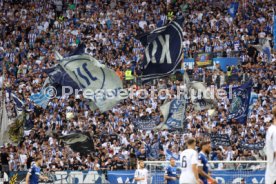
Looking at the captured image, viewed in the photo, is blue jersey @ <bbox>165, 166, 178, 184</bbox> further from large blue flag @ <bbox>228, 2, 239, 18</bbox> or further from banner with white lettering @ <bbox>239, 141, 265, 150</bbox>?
large blue flag @ <bbox>228, 2, 239, 18</bbox>

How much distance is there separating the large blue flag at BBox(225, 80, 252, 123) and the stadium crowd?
29 cm

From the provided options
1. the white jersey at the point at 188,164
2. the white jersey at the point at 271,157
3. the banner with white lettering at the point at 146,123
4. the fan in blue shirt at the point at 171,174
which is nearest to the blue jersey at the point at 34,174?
the fan in blue shirt at the point at 171,174

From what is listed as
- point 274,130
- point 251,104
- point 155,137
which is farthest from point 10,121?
point 274,130

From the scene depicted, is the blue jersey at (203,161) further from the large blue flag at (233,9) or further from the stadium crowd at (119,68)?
the large blue flag at (233,9)

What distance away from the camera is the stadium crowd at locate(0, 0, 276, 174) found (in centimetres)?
3123

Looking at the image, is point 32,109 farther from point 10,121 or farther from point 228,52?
point 228,52

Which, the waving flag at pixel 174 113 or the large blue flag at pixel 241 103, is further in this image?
the waving flag at pixel 174 113

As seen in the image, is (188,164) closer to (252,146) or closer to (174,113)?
(252,146)

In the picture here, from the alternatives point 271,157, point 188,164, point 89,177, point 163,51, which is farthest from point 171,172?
point 271,157

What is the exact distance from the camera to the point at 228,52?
119 feet

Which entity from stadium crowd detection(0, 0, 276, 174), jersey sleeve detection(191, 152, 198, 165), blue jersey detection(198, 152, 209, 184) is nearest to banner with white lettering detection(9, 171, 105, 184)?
stadium crowd detection(0, 0, 276, 174)

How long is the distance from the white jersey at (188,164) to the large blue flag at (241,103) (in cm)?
1328

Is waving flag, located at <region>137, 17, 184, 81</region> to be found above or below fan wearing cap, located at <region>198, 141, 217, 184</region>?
above

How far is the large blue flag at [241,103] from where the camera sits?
30203 millimetres
